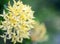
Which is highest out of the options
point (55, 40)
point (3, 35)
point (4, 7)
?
Result: point (55, 40)

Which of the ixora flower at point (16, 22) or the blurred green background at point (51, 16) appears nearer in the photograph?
the ixora flower at point (16, 22)

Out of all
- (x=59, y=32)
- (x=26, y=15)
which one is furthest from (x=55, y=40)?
(x=26, y=15)

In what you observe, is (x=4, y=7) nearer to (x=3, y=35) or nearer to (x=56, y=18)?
(x=3, y=35)

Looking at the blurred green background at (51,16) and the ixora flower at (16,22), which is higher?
the blurred green background at (51,16)

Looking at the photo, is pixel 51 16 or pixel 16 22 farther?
pixel 51 16

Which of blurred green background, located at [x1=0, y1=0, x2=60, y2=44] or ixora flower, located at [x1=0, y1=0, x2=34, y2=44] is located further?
blurred green background, located at [x1=0, y1=0, x2=60, y2=44]

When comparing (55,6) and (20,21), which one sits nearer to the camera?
(20,21)

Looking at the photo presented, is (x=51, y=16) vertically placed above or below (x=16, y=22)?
above

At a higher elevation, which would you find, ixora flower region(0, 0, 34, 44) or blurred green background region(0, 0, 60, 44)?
blurred green background region(0, 0, 60, 44)
